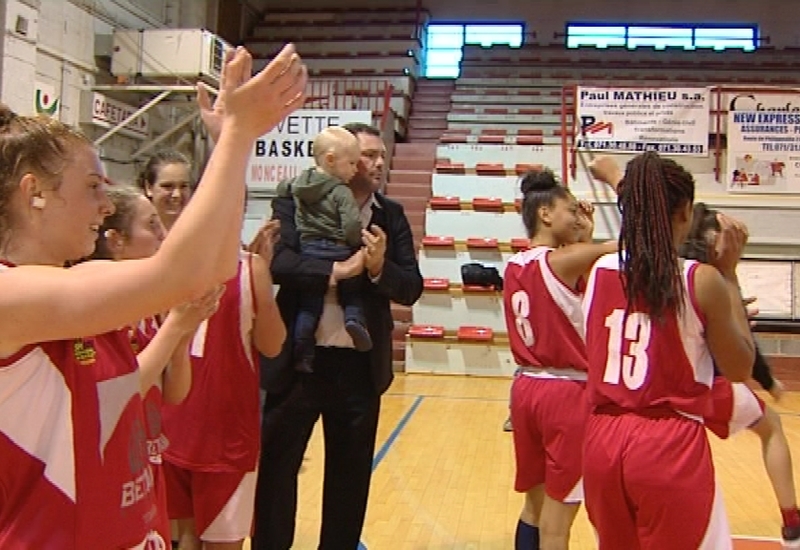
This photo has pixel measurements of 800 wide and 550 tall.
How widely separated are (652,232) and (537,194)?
3.12ft

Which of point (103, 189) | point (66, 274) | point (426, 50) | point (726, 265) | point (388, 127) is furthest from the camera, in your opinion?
point (426, 50)

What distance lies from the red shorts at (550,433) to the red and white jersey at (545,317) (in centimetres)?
7

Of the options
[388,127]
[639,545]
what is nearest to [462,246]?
[388,127]

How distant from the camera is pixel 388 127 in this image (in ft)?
40.7

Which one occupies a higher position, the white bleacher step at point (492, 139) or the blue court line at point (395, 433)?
the white bleacher step at point (492, 139)

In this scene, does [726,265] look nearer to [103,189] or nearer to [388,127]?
[103,189]

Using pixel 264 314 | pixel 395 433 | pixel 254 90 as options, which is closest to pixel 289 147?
pixel 395 433

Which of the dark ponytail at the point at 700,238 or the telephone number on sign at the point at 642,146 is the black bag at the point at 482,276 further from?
the dark ponytail at the point at 700,238

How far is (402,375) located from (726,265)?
689 cm

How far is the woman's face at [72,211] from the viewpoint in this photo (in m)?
1.09

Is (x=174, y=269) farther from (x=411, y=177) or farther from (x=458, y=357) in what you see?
(x=411, y=177)

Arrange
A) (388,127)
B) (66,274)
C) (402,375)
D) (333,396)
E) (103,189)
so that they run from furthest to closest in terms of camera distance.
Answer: (388,127) < (402,375) < (333,396) < (103,189) < (66,274)

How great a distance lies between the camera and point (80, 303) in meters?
0.97

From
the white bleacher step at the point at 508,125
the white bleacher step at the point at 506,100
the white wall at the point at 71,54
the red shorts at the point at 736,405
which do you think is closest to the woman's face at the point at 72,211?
the red shorts at the point at 736,405
